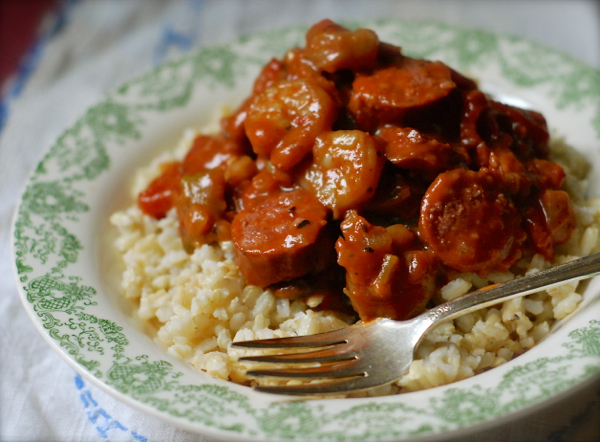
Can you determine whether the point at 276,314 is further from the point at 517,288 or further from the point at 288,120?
the point at 517,288

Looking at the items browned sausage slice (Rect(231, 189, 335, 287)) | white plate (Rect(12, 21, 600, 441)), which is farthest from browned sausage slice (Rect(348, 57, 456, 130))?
white plate (Rect(12, 21, 600, 441))

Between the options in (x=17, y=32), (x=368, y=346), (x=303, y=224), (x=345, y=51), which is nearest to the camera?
(x=368, y=346)

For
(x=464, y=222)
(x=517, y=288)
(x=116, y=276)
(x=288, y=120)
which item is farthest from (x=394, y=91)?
(x=116, y=276)

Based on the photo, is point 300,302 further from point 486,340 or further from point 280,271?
point 486,340

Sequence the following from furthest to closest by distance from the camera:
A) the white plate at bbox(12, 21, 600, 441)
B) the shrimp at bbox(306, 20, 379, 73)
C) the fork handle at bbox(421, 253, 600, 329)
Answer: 1. the shrimp at bbox(306, 20, 379, 73)
2. the fork handle at bbox(421, 253, 600, 329)
3. the white plate at bbox(12, 21, 600, 441)

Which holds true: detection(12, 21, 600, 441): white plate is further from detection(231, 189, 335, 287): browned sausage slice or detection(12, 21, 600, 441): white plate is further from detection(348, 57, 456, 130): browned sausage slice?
detection(348, 57, 456, 130): browned sausage slice

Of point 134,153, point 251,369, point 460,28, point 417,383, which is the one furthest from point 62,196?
point 460,28
